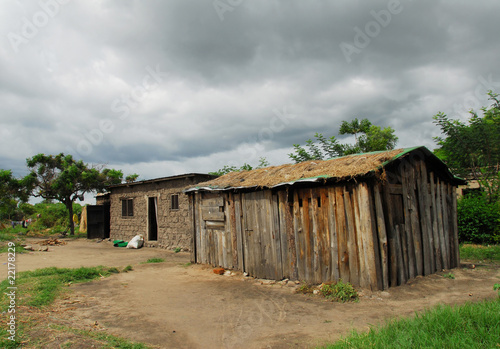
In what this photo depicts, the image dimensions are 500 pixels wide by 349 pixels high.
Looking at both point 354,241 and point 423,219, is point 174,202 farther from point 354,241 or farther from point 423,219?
point 423,219

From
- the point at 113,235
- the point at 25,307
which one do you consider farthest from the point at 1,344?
the point at 113,235

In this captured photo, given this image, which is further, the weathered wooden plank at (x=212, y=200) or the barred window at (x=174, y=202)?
Result: the barred window at (x=174, y=202)

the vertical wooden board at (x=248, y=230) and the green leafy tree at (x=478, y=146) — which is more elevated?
the green leafy tree at (x=478, y=146)

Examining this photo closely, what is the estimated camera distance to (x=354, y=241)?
6.52 meters

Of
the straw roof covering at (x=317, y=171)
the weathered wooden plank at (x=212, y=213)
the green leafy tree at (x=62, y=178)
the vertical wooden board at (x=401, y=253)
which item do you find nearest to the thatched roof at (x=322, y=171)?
the straw roof covering at (x=317, y=171)

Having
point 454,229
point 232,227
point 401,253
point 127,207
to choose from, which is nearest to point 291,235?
point 232,227

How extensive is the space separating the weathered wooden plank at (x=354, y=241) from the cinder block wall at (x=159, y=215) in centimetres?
757

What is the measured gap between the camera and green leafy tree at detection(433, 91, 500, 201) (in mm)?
13609

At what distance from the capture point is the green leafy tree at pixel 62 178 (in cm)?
2150

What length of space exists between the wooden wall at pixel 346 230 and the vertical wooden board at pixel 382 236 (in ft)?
0.06

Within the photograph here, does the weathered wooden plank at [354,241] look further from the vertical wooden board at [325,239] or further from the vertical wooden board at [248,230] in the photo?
the vertical wooden board at [248,230]

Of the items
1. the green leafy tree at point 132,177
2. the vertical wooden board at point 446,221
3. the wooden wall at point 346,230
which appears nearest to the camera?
the wooden wall at point 346,230

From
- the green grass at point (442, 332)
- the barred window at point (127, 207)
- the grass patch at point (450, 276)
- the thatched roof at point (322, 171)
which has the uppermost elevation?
the thatched roof at point (322, 171)

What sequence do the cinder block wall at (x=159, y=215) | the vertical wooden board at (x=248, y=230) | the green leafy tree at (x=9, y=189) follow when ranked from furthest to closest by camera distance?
the green leafy tree at (x=9, y=189), the cinder block wall at (x=159, y=215), the vertical wooden board at (x=248, y=230)
